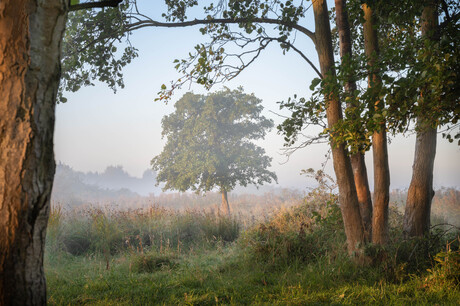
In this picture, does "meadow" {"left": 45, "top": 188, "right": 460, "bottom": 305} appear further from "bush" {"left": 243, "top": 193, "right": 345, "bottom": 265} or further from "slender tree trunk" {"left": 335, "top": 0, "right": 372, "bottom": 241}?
"slender tree trunk" {"left": 335, "top": 0, "right": 372, "bottom": 241}

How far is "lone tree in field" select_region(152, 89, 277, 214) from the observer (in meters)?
16.7

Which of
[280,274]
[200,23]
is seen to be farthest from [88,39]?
[280,274]

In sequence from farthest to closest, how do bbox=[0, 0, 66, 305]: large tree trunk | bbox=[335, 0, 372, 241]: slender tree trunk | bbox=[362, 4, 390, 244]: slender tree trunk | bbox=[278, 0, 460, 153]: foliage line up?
bbox=[335, 0, 372, 241]: slender tree trunk, bbox=[362, 4, 390, 244]: slender tree trunk, bbox=[278, 0, 460, 153]: foliage, bbox=[0, 0, 66, 305]: large tree trunk

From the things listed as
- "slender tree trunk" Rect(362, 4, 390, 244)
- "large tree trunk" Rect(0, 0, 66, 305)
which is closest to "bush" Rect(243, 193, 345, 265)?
"slender tree trunk" Rect(362, 4, 390, 244)

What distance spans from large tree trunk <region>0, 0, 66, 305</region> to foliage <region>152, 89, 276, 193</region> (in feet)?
45.6

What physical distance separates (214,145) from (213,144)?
0.24 feet

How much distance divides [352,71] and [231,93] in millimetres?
15469

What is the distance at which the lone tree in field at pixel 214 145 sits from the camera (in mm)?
16703

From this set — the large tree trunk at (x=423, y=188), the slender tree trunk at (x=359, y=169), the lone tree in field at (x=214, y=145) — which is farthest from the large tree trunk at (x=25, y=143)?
the lone tree in field at (x=214, y=145)

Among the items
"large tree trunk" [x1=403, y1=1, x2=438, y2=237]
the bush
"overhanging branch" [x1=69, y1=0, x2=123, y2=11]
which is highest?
"overhanging branch" [x1=69, y1=0, x2=123, y2=11]

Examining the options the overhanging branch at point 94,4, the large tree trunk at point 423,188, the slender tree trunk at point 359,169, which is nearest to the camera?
the overhanging branch at point 94,4

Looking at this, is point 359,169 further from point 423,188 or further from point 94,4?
point 94,4

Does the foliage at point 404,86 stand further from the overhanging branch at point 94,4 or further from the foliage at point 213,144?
the foliage at point 213,144

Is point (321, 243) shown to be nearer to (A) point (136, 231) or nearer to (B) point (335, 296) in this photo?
(B) point (335, 296)
